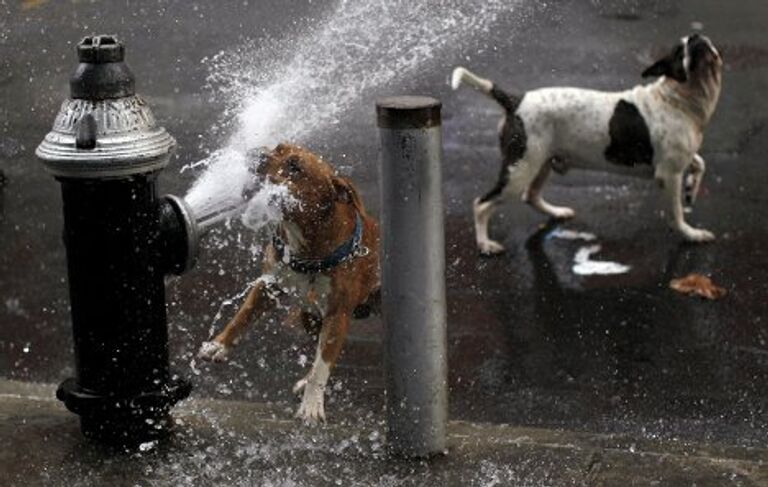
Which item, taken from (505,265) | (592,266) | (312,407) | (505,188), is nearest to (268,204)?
(312,407)

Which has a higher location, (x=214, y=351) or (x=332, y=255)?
(x=332, y=255)

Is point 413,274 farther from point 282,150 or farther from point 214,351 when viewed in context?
point 214,351

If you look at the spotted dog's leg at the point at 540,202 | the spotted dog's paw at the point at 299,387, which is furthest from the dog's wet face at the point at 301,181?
the spotted dog's leg at the point at 540,202

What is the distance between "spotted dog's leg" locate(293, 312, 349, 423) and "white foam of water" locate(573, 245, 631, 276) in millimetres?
2650

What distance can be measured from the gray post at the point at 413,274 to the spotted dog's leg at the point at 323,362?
316 mm

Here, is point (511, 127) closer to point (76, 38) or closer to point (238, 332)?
point (238, 332)

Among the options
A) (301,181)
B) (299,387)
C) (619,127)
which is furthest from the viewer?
(619,127)

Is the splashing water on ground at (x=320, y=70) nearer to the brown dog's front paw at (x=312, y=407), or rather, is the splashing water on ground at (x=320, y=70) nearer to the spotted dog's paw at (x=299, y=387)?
the brown dog's front paw at (x=312, y=407)

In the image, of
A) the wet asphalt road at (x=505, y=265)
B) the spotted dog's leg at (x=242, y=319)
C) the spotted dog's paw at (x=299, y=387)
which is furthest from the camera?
the wet asphalt road at (x=505, y=265)

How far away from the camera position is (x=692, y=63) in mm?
7117

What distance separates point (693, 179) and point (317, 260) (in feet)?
12.4

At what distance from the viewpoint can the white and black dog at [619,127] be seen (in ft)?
23.1

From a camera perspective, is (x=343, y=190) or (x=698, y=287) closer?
(x=343, y=190)

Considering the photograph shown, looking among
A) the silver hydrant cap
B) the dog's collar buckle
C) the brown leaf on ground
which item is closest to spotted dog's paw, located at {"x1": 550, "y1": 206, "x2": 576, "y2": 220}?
the brown leaf on ground
